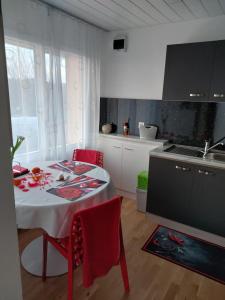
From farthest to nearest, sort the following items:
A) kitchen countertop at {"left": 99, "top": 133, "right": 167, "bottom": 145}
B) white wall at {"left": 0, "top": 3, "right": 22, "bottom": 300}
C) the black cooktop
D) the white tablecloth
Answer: kitchen countertop at {"left": 99, "top": 133, "right": 167, "bottom": 145} < the black cooktop < the white tablecloth < white wall at {"left": 0, "top": 3, "right": 22, "bottom": 300}

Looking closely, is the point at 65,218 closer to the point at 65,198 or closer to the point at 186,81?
the point at 65,198

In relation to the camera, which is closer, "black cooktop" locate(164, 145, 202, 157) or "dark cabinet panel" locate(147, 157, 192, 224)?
"dark cabinet panel" locate(147, 157, 192, 224)

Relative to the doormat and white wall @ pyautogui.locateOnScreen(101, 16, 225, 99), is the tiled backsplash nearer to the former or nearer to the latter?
white wall @ pyautogui.locateOnScreen(101, 16, 225, 99)

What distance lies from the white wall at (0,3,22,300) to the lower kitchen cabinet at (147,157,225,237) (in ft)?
6.38

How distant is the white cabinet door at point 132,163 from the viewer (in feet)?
9.64

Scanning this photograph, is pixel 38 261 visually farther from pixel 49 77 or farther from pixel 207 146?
pixel 207 146

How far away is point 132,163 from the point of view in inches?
120

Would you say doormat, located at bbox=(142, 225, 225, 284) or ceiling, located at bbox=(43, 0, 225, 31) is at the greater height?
ceiling, located at bbox=(43, 0, 225, 31)

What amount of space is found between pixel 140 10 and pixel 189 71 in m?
0.85

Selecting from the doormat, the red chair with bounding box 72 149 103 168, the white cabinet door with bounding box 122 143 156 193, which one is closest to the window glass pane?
the red chair with bounding box 72 149 103 168

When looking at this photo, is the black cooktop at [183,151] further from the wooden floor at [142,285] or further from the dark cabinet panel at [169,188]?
the wooden floor at [142,285]

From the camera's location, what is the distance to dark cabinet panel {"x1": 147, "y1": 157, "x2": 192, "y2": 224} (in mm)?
2334

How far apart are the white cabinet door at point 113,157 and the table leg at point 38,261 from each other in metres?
1.43

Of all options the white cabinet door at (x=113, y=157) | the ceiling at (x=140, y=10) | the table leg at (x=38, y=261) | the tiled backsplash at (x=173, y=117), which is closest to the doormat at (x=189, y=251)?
the table leg at (x=38, y=261)
